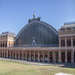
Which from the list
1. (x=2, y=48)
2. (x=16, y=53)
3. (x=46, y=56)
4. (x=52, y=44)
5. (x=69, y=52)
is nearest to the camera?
(x=69, y=52)

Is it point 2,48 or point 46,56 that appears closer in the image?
point 46,56

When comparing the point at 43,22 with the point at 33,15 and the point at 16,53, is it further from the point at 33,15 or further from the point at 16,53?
the point at 16,53

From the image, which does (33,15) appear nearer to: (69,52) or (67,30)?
(67,30)

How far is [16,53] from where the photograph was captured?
69000mm

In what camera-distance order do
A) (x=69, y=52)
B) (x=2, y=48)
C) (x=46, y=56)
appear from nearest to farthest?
(x=69, y=52) → (x=46, y=56) → (x=2, y=48)

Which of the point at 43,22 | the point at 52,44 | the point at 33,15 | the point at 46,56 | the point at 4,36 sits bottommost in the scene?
the point at 46,56

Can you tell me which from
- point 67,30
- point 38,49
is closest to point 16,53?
point 38,49

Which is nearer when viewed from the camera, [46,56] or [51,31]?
[46,56]

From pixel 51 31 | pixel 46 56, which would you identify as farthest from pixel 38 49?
pixel 51 31

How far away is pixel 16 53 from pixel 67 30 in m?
32.0

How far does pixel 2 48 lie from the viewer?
76.8 metres

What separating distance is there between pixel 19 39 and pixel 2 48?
1225 centimetres

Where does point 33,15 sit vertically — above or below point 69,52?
above

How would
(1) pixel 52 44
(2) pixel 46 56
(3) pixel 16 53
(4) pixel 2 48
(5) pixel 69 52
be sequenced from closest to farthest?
(5) pixel 69 52 → (2) pixel 46 56 → (1) pixel 52 44 → (3) pixel 16 53 → (4) pixel 2 48
